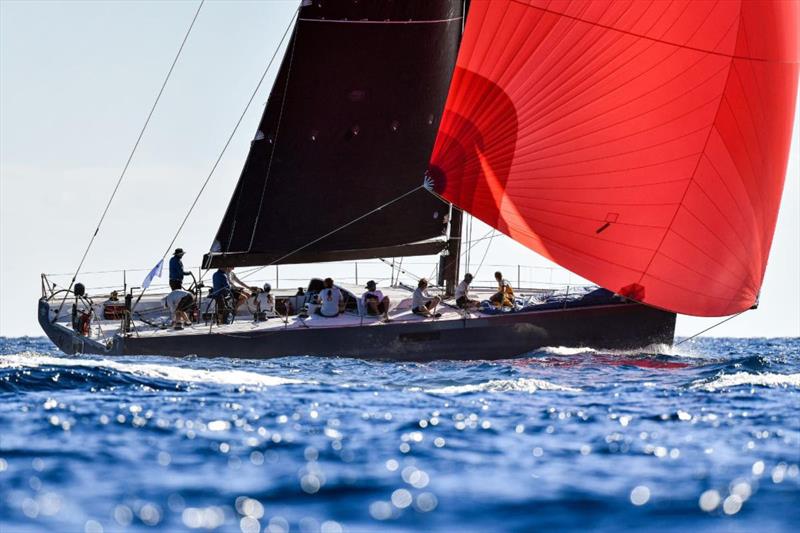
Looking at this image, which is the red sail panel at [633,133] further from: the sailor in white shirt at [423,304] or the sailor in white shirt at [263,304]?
the sailor in white shirt at [263,304]

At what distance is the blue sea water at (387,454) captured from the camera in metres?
6.19

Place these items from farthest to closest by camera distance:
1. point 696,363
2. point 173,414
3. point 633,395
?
point 696,363 → point 633,395 → point 173,414

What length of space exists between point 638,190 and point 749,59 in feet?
7.82

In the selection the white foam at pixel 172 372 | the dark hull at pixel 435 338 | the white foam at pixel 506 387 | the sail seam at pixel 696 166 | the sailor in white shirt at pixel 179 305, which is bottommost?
the white foam at pixel 506 387

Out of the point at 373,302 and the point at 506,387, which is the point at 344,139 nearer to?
Result: the point at 373,302

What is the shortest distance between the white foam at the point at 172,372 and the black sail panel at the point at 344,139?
6255 mm

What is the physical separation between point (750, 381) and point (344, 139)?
964 cm

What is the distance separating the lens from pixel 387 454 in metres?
8.00

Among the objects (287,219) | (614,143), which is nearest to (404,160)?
(287,219)

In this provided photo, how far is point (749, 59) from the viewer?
16.7 metres

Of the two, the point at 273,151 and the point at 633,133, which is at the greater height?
the point at 273,151

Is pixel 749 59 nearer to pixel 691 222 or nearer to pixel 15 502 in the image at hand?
pixel 691 222

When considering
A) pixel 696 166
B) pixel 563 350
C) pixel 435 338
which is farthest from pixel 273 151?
pixel 696 166

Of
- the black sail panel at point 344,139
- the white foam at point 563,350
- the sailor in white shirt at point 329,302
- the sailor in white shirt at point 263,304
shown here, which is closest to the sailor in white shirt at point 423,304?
the sailor in white shirt at point 329,302
